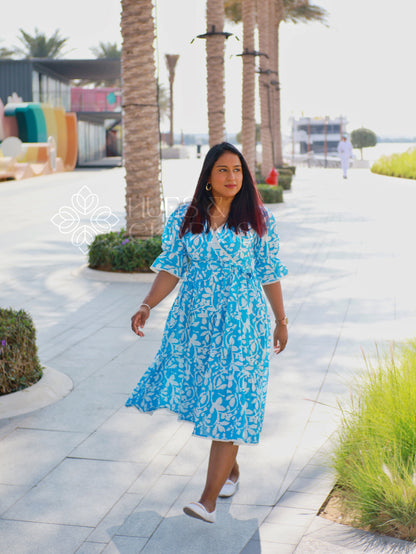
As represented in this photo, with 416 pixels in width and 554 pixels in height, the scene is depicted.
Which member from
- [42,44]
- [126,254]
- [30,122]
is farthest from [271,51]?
[42,44]

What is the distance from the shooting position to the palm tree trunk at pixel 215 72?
1562 cm

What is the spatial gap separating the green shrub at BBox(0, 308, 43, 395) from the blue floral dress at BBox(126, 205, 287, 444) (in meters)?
1.61

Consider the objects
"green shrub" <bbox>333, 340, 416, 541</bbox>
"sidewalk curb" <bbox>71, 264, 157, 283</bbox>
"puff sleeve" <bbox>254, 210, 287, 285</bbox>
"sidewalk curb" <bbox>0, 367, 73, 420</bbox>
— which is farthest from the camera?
"sidewalk curb" <bbox>71, 264, 157, 283</bbox>

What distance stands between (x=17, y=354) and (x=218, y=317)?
7.02 ft

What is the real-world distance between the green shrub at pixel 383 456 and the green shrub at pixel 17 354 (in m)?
2.30

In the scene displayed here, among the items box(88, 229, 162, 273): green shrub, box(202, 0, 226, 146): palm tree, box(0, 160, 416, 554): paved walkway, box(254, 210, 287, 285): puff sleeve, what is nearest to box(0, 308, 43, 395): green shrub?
box(0, 160, 416, 554): paved walkway

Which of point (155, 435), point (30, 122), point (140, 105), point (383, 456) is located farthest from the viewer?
point (30, 122)

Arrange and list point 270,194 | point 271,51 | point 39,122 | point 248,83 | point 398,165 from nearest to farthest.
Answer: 1. point 270,194
2. point 248,83
3. point 271,51
4. point 398,165
5. point 39,122

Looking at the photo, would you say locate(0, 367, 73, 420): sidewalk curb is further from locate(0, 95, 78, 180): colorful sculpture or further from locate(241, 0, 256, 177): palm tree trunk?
locate(0, 95, 78, 180): colorful sculpture

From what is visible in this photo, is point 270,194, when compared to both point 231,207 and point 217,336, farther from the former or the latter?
point 217,336

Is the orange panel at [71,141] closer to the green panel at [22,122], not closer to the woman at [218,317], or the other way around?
the green panel at [22,122]

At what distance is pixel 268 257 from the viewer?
12.8 ft

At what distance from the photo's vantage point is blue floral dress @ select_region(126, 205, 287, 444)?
3.65 meters

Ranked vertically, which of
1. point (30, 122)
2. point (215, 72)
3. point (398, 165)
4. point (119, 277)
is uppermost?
point (30, 122)
